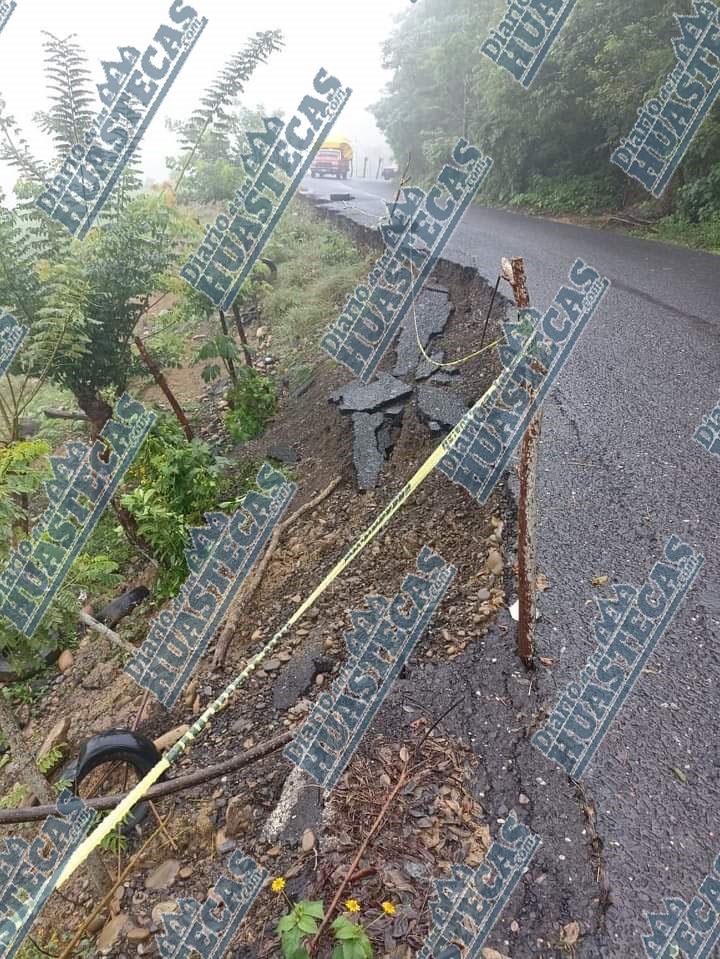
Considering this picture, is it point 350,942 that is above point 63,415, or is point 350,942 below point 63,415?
above

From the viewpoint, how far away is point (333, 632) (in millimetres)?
3127

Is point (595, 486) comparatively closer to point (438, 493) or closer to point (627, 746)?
point (438, 493)

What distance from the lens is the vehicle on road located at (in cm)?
2381

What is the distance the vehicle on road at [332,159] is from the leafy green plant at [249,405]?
20361 millimetres

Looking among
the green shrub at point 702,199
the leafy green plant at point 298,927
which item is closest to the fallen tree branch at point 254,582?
the leafy green plant at point 298,927

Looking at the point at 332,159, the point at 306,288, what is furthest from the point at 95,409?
the point at 332,159

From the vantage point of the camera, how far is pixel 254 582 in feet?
13.7

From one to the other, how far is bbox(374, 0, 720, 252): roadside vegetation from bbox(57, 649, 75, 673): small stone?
1095 centimetres

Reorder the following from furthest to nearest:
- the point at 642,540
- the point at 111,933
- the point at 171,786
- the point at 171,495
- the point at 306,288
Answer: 1. the point at 306,288
2. the point at 171,495
3. the point at 642,540
4. the point at 111,933
5. the point at 171,786

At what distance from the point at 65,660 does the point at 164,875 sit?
3.20 meters

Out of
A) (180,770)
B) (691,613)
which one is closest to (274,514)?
(180,770)

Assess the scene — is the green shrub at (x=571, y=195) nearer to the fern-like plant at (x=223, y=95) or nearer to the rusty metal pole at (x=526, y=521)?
the fern-like plant at (x=223, y=95)

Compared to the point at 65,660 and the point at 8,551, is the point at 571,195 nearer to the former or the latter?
the point at 65,660

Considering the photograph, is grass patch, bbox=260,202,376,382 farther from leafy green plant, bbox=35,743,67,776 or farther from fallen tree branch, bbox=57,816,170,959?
fallen tree branch, bbox=57,816,170,959
